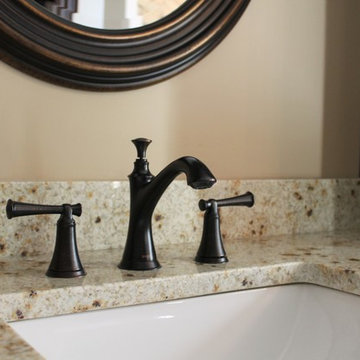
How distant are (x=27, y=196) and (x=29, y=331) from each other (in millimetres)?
281

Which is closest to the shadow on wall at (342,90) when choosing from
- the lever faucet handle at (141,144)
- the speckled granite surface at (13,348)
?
the lever faucet handle at (141,144)

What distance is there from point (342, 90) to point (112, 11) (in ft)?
2.16

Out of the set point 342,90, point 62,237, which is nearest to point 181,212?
point 62,237

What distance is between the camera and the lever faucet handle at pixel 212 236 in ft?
2.83

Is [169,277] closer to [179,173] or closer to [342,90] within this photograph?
[179,173]

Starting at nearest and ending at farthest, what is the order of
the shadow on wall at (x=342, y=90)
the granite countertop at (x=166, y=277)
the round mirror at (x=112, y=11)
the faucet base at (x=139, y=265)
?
the granite countertop at (x=166, y=277) < the faucet base at (x=139, y=265) < the round mirror at (x=112, y=11) < the shadow on wall at (x=342, y=90)

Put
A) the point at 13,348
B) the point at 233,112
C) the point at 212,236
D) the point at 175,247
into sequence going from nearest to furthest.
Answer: the point at 13,348, the point at 212,236, the point at 175,247, the point at 233,112

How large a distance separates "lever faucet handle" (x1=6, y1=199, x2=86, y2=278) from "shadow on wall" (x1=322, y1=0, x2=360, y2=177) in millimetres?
748

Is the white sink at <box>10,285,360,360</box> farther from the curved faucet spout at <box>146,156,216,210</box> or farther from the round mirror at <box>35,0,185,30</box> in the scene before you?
the round mirror at <box>35,0,185,30</box>

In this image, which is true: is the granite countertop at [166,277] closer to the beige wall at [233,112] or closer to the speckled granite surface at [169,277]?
the speckled granite surface at [169,277]

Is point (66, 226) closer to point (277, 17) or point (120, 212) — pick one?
point (120, 212)

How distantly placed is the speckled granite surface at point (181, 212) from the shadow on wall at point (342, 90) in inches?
2.7

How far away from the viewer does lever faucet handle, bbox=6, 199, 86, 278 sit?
29.0 inches

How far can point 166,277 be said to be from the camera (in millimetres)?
748
